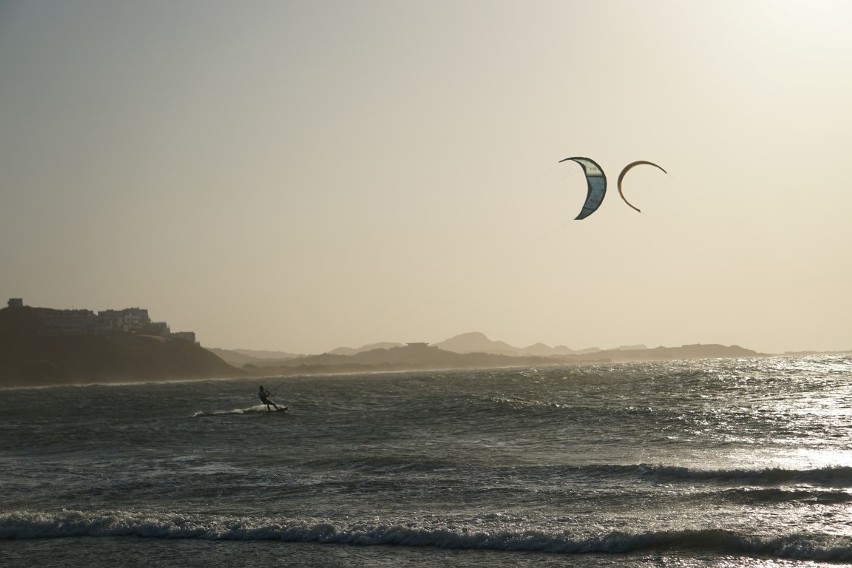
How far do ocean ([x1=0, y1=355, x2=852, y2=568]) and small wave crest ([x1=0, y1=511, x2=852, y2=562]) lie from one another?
32mm

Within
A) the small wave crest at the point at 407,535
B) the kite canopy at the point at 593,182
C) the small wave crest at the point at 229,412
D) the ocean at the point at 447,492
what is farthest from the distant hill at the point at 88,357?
the small wave crest at the point at 407,535

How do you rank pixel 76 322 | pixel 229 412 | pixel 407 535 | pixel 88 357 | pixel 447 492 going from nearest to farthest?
pixel 407 535 < pixel 447 492 < pixel 229 412 < pixel 88 357 < pixel 76 322

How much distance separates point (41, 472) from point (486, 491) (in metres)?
11.1

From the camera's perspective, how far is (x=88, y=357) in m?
139

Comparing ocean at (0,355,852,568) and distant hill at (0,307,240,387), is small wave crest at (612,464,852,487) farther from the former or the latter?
distant hill at (0,307,240,387)

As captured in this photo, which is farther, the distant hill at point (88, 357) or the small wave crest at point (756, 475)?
the distant hill at point (88, 357)

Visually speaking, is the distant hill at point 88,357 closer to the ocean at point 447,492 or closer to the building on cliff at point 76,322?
the building on cliff at point 76,322

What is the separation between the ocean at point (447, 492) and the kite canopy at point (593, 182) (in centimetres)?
639

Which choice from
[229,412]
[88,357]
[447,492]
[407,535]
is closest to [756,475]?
[447,492]

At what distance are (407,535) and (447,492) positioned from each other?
3727 mm

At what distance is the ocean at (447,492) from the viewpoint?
513 inches

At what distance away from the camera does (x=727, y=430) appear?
87.8ft

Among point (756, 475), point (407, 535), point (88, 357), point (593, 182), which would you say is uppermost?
point (593, 182)

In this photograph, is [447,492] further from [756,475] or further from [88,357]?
[88,357]
